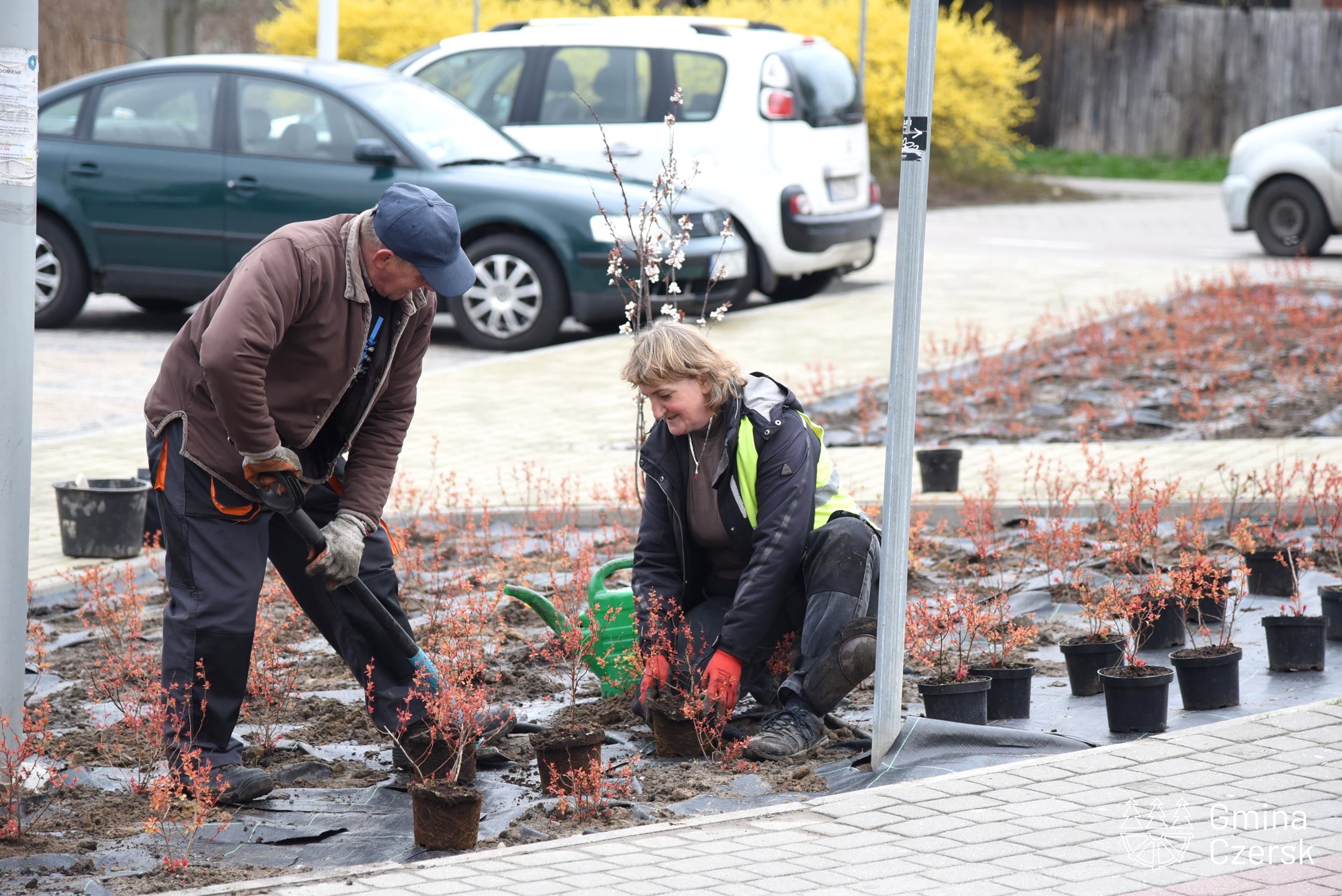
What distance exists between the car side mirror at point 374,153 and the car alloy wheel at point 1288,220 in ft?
30.9

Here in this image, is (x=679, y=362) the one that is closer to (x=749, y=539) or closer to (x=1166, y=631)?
(x=749, y=539)

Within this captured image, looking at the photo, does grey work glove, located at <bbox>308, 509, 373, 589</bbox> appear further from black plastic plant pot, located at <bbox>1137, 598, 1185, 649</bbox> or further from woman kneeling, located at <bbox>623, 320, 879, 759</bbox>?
black plastic plant pot, located at <bbox>1137, 598, 1185, 649</bbox>

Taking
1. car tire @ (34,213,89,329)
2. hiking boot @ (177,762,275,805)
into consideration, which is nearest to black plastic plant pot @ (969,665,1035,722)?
hiking boot @ (177,762,275,805)

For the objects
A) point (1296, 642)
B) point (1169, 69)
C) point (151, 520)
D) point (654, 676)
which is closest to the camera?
point (654, 676)

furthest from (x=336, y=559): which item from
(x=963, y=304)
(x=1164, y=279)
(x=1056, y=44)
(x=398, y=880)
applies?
(x=1056, y=44)

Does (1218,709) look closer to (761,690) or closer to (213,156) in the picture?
(761,690)

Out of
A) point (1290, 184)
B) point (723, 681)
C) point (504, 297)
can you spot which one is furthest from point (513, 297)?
point (1290, 184)

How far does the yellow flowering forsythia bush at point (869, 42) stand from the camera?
2359cm

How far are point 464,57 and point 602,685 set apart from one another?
32.0ft

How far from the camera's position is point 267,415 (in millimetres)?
4105

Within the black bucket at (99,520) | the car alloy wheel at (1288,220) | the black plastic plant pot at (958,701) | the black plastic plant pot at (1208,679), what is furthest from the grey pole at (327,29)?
the black plastic plant pot at (1208,679)

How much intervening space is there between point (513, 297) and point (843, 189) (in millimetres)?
3322

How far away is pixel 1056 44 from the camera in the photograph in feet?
106

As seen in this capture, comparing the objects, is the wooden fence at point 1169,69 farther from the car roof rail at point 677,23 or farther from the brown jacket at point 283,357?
the brown jacket at point 283,357
